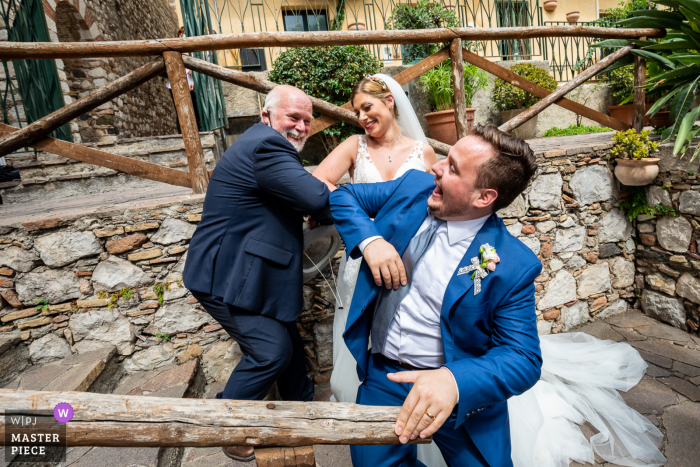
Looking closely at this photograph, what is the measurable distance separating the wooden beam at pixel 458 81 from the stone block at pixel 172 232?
2.27 meters

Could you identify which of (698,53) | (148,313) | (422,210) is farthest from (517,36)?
(148,313)

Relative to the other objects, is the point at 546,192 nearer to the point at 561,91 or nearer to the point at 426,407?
the point at 561,91

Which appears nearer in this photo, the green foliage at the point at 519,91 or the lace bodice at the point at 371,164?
the lace bodice at the point at 371,164

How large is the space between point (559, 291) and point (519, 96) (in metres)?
3.86

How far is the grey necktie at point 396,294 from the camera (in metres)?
1.49

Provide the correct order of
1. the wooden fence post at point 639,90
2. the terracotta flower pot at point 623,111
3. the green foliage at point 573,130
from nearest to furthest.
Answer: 1. the wooden fence post at point 639,90
2. the green foliage at point 573,130
3. the terracotta flower pot at point 623,111

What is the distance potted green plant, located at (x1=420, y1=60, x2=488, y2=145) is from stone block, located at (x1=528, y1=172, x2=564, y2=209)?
4.31ft

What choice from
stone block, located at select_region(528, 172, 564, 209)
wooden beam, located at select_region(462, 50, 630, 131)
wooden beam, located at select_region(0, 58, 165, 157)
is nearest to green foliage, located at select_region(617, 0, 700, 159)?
wooden beam, located at select_region(462, 50, 630, 131)

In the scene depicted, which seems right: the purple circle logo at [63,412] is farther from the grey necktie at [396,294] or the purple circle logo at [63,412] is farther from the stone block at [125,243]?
the stone block at [125,243]

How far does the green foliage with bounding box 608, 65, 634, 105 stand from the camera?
23.7ft

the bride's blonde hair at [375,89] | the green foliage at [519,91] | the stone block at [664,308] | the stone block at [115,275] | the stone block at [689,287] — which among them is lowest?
the stone block at [664,308]

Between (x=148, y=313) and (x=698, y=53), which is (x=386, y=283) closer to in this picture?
(x=148, y=313)

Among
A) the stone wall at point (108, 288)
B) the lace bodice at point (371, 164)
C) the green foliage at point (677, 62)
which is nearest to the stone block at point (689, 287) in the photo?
the green foliage at point (677, 62)

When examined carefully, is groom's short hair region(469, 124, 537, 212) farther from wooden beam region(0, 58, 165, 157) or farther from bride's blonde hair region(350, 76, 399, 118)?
wooden beam region(0, 58, 165, 157)
